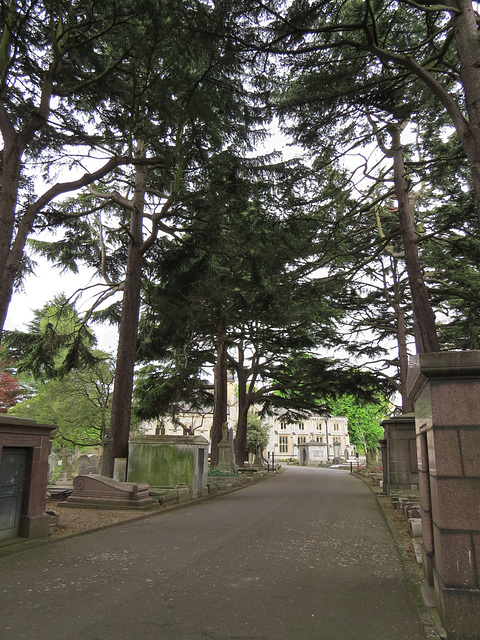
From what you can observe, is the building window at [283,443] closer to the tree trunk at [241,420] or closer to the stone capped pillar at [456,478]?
the tree trunk at [241,420]

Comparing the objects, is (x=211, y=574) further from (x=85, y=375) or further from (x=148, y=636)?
(x=85, y=375)

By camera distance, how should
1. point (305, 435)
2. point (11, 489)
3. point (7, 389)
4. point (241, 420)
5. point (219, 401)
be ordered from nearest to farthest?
1. point (11, 489)
2. point (219, 401)
3. point (241, 420)
4. point (7, 389)
5. point (305, 435)

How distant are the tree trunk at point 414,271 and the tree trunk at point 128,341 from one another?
27.8ft

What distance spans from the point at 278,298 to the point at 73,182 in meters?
8.23

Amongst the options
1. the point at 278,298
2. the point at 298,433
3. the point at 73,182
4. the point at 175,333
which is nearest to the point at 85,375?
the point at 175,333

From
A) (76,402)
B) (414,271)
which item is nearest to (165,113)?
(414,271)

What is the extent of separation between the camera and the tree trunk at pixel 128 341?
46.2 ft

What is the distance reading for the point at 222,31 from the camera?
777 cm

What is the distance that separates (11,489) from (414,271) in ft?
38.0

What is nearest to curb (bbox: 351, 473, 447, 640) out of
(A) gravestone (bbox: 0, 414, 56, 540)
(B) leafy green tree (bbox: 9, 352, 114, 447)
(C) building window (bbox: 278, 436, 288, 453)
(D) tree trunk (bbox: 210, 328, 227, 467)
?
(A) gravestone (bbox: 0, 414, 56, 540)

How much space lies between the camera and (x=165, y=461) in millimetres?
14367

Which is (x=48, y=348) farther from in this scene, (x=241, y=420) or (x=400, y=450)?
(x=241, y=420)

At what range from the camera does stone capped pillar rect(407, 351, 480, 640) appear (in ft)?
12.2

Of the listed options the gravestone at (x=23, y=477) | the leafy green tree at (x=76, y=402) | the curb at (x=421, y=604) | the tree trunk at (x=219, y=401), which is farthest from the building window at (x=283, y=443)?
the gravestone at (x=23, y=477)
